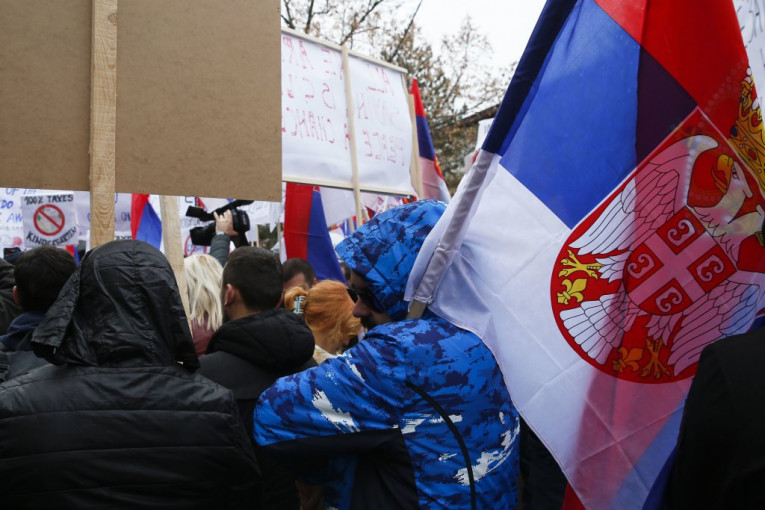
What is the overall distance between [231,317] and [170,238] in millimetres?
439

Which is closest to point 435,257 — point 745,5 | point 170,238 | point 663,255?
point 663,255

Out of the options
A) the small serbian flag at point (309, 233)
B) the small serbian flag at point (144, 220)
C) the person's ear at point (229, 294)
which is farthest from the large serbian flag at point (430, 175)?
the person's ear at point (229, 294)

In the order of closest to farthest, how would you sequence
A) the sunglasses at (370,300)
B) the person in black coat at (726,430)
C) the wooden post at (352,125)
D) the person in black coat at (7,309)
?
the person in black coat at (726,430) < the sunglasses at (370,300) < the person in black coat at (7,309) < the wooden post at (352,125)

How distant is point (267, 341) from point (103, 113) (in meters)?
0.92

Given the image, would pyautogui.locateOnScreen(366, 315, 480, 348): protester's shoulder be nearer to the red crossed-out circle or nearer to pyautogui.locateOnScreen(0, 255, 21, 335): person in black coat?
pyautogui.locateOnScreen(0, 255, 21, 335): person in black coat

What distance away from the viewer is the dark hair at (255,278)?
245 centimetres

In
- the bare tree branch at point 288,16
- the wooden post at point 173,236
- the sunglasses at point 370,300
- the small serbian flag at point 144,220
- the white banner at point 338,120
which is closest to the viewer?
the sunglasses at point 370,300

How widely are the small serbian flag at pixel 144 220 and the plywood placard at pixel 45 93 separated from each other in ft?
15.6

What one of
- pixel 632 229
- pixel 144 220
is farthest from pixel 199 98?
pixel 144 220

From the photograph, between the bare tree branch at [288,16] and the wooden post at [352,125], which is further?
the bare tree branch at [288,16]

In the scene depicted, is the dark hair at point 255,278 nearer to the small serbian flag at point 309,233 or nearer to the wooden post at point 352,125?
the wooden post at point 352,125

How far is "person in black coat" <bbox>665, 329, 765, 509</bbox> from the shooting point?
43.3 inches

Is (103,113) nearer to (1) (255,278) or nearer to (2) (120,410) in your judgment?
(1) (255,278)

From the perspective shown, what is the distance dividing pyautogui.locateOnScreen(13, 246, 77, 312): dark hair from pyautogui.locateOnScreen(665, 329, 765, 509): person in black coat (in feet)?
6.78
